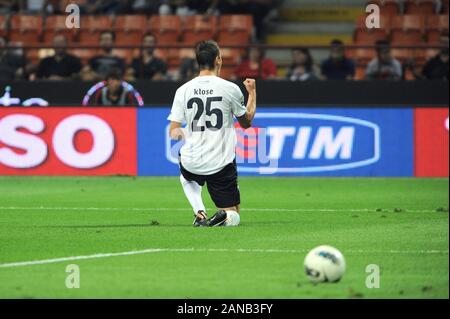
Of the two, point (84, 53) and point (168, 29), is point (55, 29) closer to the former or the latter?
point (84, 53)

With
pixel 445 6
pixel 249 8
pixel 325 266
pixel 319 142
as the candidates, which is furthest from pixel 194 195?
pixel 249 8

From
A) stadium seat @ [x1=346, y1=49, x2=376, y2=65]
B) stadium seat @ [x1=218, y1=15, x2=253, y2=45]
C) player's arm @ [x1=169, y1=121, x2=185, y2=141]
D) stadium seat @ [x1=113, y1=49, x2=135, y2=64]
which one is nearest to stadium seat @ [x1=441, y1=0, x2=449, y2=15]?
stadium seat @ [x1=346, y1=49, x2=376, y2=65]

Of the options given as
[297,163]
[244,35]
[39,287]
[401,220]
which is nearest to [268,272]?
[39,287]

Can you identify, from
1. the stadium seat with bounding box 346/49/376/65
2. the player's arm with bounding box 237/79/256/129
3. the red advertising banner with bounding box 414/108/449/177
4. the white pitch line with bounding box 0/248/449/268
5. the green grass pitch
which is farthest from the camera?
the stadium seat with bounding box 346/49/376/65

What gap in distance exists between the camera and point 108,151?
2169 cm

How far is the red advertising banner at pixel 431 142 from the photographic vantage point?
2116cm

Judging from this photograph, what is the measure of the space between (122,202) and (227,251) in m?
6.06

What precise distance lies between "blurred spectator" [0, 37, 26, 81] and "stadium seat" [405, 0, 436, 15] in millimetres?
8383

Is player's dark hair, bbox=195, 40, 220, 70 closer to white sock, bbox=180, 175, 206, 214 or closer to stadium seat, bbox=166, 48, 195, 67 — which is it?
white sock, bbox=180, 175, 206, 214

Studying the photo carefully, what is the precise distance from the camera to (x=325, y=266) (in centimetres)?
896

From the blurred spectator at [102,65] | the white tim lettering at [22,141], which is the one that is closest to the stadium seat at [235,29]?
the blurred spectator at [102,65]

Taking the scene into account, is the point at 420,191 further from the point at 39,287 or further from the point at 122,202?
the point at 39,287

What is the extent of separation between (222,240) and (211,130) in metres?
1.67

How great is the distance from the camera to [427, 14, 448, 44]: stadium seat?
2488 centimetres
